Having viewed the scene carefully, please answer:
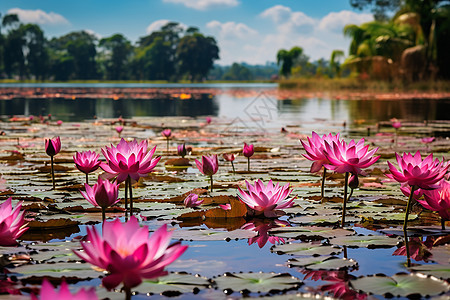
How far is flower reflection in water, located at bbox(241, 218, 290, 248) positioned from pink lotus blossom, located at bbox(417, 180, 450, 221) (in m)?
0.55

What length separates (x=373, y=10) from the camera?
38.0 meters

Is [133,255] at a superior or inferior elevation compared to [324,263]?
superior

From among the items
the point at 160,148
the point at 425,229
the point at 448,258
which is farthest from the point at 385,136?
the point at 448,258

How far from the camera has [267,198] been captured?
6.79ft

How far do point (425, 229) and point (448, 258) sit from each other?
411mm

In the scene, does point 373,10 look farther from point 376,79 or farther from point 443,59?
point 443,59

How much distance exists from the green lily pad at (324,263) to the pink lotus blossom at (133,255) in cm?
69

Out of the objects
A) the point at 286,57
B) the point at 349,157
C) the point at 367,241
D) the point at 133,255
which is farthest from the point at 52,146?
the point at 286,57

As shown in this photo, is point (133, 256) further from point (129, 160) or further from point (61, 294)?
point (129, 160)

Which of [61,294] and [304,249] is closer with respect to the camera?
[61,294]

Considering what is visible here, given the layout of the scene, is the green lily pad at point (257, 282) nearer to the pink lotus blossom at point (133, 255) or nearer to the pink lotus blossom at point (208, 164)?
the pink lotus blossom at point (133, 255)

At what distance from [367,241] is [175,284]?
75 centimetres

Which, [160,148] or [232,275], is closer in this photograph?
[232,275]

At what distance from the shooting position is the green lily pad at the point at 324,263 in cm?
152
